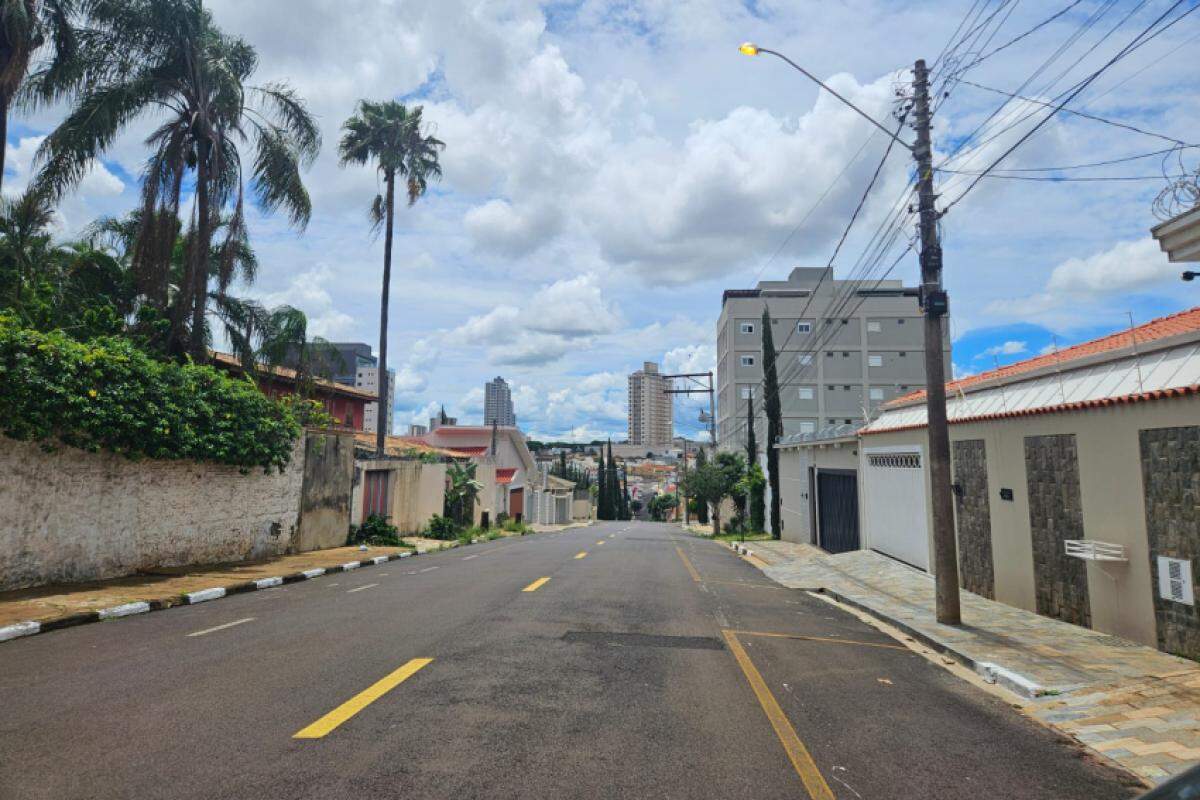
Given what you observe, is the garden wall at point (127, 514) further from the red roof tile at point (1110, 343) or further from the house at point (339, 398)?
the red roof tile at point (1110, 343)

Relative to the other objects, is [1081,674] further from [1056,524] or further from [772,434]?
[772,434]

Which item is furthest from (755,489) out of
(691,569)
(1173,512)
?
(1173,512)

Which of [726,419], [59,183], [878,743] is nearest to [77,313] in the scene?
[59,183]

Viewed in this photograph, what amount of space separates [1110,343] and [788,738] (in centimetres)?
952

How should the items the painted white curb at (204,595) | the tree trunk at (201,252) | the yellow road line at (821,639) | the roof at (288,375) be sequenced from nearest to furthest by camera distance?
1. the yellow road line at (821,639)
2. the painted white curb at (204,595)
3. the tree trunk at (201,252)
4. the roof at (288,375)

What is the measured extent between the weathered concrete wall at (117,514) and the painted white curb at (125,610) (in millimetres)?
2336

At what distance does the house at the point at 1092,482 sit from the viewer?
7895 millimetres

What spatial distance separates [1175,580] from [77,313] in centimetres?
2187

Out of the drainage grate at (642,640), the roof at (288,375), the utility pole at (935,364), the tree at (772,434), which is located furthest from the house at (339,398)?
the utility pole at (935,364)

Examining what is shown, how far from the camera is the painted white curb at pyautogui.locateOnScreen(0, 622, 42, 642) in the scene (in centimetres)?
811

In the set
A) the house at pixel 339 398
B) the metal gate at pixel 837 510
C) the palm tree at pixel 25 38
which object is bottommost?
the metal gate at pixel 837 510

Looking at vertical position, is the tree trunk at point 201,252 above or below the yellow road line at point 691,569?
above

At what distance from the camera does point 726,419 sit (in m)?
70.4

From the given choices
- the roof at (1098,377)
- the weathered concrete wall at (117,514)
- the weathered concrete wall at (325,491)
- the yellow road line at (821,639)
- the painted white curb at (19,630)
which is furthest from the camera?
the weathered concrete wall at (325,491)
